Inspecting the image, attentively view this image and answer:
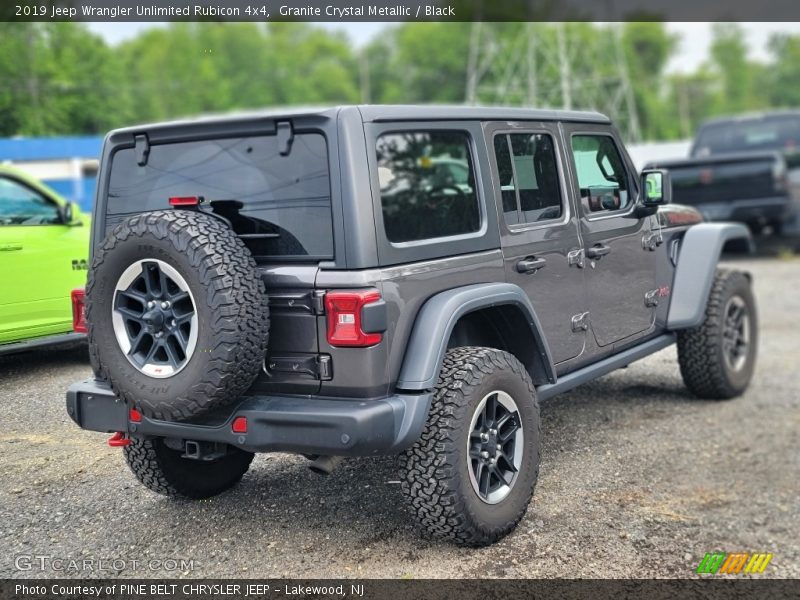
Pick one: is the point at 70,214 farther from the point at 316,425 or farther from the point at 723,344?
the point at 723,344

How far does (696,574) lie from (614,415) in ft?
7.62

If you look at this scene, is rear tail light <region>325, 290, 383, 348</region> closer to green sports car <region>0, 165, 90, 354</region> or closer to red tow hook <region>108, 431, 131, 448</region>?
red tow hook <region>108, 431, 131, 448</region>

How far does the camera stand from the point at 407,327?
3.94 m

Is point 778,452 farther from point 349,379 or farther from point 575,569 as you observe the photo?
point 349,379

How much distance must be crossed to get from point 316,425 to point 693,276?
11.7ft

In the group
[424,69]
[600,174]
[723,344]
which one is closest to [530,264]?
[600,174]

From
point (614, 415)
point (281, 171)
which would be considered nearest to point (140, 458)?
point (281, 171)

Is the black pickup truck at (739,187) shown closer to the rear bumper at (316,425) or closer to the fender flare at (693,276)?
the fender flare at (693,276)

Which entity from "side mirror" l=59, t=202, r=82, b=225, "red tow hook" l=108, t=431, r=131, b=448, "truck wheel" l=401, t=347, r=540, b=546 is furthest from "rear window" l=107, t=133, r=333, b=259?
"side mirror" l=59, t=202, r=82, b=225

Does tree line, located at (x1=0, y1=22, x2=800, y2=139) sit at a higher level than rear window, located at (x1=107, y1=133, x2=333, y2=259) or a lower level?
higher

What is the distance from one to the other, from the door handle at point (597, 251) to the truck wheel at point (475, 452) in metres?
1.12

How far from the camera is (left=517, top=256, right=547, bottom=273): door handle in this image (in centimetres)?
464

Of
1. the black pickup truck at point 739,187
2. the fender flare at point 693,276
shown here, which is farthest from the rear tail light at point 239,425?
the black pickup truck at point 739,187

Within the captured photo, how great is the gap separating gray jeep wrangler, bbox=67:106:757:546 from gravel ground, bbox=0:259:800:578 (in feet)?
0.67
